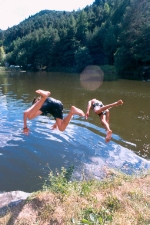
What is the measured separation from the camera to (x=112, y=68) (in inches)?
2584

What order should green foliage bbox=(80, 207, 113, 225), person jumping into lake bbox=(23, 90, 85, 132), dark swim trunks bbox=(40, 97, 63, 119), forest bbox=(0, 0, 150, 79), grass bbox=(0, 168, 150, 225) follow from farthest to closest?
forest bbox=(0, 0, 150, 79), dark swim trunks bbox=(40, 97, 63, 119), person jumping into lake bbox=(23, 90, 85, 132), grass bbox=(0, 168, 150, 225), green foliage bbox=(80, 207, 113, 225)

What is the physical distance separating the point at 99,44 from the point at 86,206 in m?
88.2

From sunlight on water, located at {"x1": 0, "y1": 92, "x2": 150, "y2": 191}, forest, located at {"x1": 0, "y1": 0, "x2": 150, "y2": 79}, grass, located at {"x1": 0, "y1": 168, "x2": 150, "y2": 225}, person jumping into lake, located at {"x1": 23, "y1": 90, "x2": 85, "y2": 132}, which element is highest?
forest, located at {"x1": 0, "y1": 0, "x2": 150, "y2": 79}

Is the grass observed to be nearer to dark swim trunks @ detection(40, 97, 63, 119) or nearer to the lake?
the lake

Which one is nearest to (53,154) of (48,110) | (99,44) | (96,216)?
(48,110)

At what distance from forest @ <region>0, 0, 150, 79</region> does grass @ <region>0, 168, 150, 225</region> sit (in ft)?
158

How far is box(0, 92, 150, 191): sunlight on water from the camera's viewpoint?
9.25 m

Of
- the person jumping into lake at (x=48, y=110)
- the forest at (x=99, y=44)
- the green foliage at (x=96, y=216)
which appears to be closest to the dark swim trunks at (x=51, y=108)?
the person jumping into lake at (x=48, y=110)

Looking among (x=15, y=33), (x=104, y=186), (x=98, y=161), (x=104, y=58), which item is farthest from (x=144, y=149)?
(x=15, y=33)

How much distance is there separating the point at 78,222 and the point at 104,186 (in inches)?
63.7

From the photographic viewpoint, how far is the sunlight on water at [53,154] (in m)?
9.25

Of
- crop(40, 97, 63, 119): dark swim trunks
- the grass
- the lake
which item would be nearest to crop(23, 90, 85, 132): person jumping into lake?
crop(40, 97, 63, 119): dark swim trunks

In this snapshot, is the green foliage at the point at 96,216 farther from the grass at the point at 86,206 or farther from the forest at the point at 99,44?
the forest at the point at 99,44

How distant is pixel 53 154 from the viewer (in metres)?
11.0
